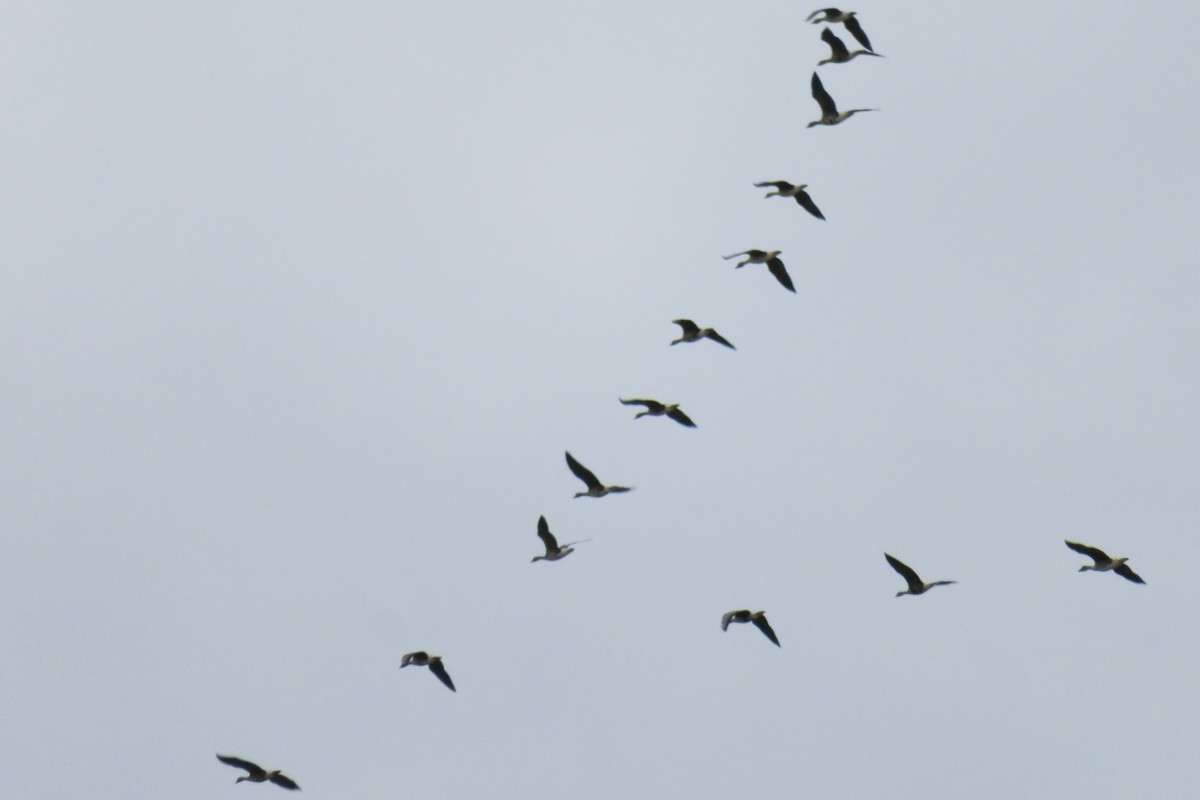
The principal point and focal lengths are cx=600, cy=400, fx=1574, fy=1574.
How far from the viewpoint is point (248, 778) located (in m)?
43.0

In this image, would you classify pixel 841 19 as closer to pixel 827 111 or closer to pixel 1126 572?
pixel 827 111

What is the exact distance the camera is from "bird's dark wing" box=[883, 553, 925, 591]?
4144cm

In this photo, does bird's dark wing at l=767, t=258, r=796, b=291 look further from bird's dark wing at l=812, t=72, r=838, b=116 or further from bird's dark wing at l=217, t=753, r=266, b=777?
bird's dark wing at l=217, t=753, r=266, b=777

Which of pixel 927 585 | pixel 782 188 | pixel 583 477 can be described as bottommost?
pixel 927 585

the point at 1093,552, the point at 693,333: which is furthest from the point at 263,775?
the point at 1093,552

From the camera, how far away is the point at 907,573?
139ft

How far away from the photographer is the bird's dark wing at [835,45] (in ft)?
138

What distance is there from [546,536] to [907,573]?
385 inches

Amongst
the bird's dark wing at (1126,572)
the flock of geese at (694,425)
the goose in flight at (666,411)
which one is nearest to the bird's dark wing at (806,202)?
the flock of geese at (694,425)

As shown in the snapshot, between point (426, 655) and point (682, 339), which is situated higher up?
point (682, 339)

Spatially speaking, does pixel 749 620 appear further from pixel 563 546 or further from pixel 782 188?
pixel 782 188

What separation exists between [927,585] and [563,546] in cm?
997

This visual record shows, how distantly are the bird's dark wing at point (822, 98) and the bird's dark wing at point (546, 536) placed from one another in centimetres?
1325

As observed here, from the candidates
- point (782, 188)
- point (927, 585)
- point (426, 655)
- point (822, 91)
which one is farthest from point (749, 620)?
point (822, 91)
